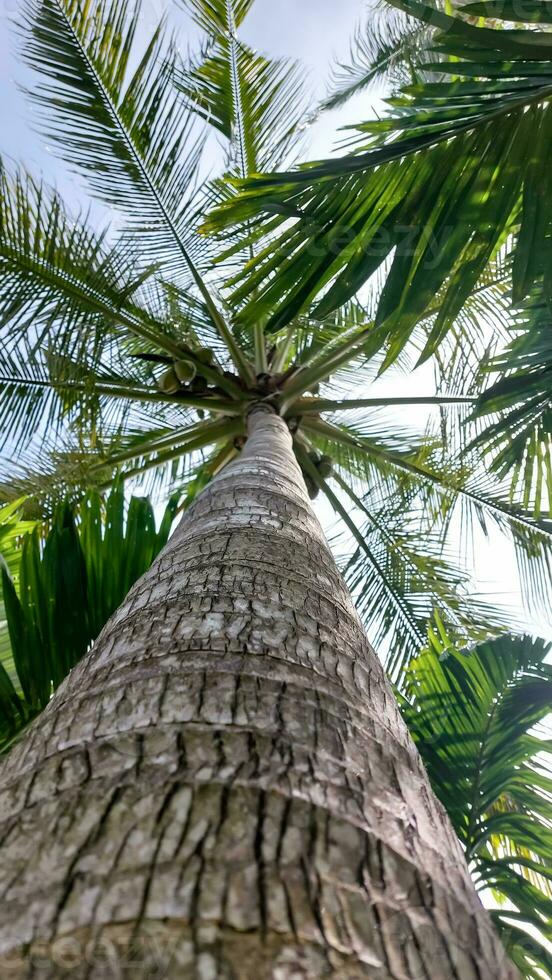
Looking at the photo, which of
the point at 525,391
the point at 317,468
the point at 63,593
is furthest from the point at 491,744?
the point at 317,468

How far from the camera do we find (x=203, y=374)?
4.48m

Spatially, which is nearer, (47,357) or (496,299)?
(47,357)

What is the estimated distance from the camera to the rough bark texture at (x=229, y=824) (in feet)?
1.54

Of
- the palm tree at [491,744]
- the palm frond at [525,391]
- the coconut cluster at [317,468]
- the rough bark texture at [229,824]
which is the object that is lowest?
the palm tree at [491,744]

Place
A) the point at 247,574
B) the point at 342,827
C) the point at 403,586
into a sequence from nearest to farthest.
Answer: the point at 342,827, the point at 247,574, the point at 403,586

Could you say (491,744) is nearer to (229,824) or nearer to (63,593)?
(63,593)

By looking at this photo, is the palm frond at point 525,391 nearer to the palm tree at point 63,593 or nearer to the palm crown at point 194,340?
the palm crown at point 194,340

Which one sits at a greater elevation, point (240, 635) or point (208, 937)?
point (240, 635)

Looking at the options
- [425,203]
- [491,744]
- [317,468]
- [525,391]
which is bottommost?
[491,744]

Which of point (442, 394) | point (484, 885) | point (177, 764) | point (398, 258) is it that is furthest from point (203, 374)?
point (177, 764)

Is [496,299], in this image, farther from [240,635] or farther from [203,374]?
[240,635]

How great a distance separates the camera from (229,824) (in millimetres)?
569

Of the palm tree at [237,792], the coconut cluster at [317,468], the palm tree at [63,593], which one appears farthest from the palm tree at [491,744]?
the coconut cluster at [317,468]

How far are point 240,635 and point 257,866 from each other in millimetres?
403
